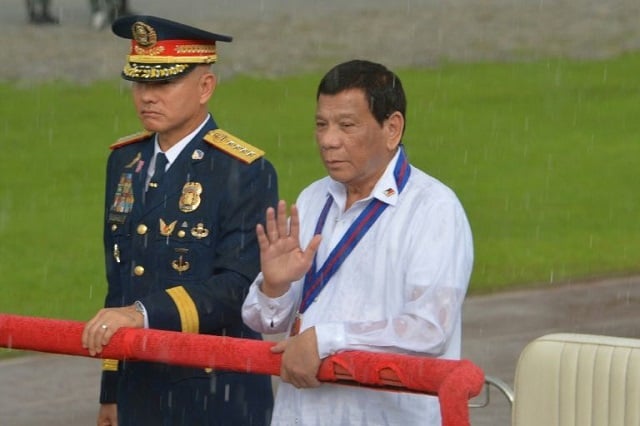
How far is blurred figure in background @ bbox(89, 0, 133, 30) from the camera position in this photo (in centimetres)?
2270

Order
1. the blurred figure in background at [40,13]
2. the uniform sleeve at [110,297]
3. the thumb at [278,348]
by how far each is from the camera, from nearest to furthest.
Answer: the thumb at [278,348], the uniform sleeve at [110,297], the blurred figure in background at [40,13]

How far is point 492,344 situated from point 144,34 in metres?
5.16

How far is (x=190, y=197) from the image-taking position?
18.4 ft

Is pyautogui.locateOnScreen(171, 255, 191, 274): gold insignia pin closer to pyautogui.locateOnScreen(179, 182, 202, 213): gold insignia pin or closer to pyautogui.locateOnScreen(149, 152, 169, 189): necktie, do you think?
pyautogui.locateOnScreen(179, 182, 202, 213): gold insignia pin

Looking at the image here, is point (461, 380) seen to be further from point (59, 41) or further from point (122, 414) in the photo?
point (59, 41)

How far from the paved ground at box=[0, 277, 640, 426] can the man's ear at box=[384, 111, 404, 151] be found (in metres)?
4.07

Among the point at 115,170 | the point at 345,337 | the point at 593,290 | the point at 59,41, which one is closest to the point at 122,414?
the point at 115,170

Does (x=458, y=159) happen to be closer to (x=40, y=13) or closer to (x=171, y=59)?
(x=40, y=13)

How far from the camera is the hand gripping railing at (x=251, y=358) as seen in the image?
13.9 feet

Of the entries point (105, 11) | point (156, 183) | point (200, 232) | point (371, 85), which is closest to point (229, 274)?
point (200, 232)

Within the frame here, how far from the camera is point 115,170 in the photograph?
5836 millimetres

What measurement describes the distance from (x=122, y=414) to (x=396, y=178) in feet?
4.24

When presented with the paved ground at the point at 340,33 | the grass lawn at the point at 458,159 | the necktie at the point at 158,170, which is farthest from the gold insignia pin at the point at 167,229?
the paved ground at the point at 340,33

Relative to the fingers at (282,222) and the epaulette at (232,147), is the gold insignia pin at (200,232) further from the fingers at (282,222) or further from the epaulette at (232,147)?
the fingers at (282,222)
